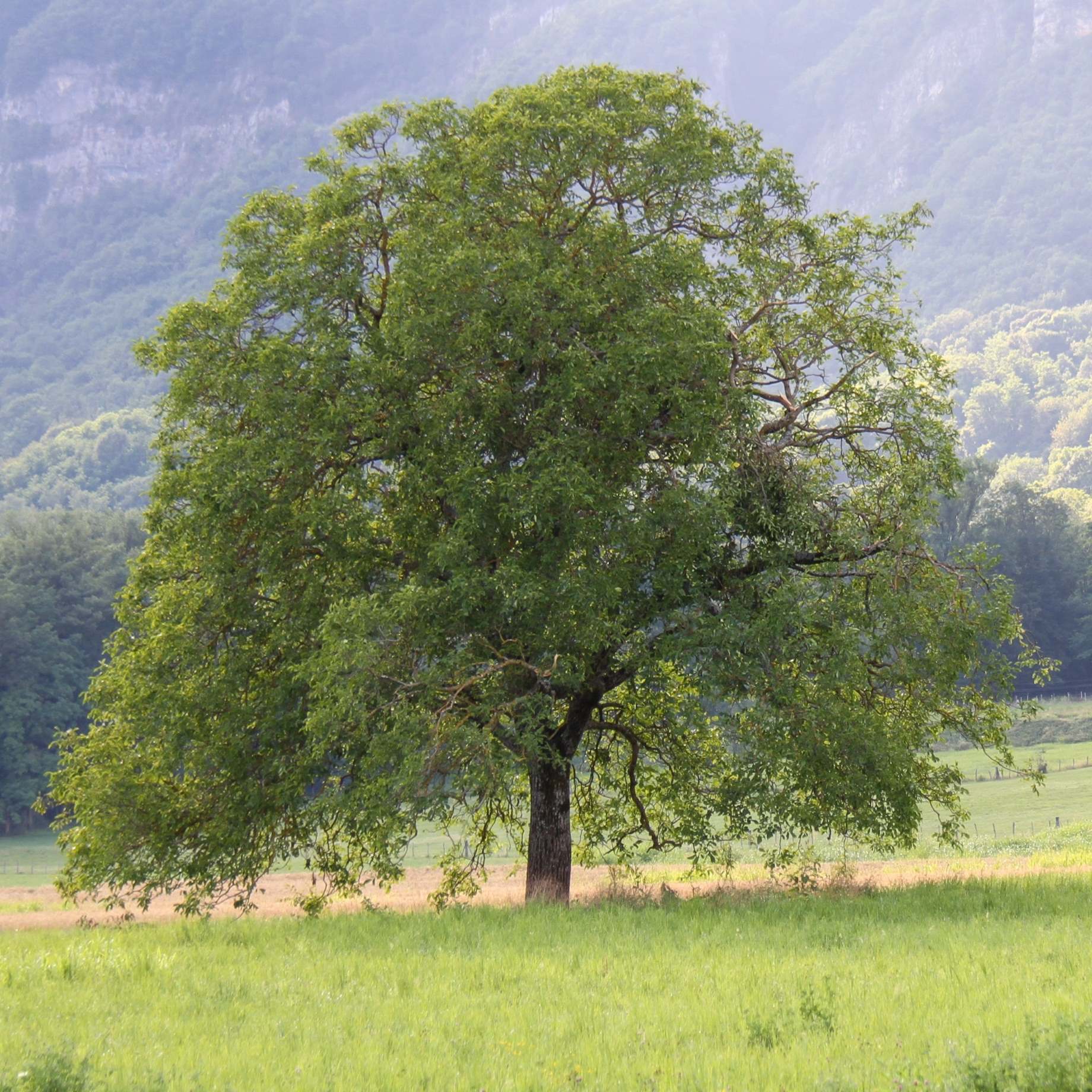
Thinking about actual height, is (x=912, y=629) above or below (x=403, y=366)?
below

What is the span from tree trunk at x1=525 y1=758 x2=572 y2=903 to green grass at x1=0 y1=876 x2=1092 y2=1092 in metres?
3.62

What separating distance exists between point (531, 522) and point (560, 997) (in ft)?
27.0

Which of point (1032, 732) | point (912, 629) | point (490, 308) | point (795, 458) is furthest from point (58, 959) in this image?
point (1032, 732)

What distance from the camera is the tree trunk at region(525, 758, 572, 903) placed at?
65.0 ft

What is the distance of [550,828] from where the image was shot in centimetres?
2003

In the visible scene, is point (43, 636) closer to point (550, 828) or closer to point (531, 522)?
point (550, 828)

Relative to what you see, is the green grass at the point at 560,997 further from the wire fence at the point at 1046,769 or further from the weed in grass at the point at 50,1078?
the wire fence at the point at 1046,769

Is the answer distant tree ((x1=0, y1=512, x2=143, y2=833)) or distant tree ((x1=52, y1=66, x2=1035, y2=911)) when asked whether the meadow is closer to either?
distant tree ((x1=52, y1=66, x2=1035, y2=911))

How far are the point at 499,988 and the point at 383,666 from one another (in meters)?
6.29

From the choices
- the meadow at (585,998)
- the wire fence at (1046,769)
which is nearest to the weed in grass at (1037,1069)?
the meadow at (585,998)

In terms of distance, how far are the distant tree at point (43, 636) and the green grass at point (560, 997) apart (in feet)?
196

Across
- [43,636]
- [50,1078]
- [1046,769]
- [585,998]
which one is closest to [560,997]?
[585,998]

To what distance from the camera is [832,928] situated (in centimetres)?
1416

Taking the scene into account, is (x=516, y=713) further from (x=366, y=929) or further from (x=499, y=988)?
(x=499, y=988)
